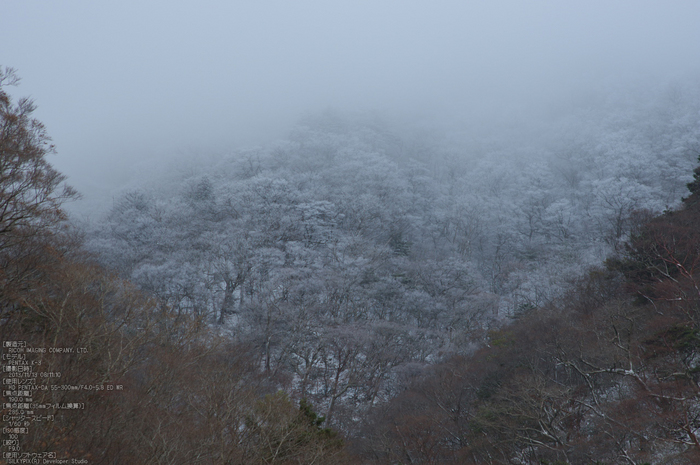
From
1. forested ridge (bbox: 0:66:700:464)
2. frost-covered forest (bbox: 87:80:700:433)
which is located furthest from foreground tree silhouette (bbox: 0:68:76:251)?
frost-covered forest (bbox: 87:80:700:433)

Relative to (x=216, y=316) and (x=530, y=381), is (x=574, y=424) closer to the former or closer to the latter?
(x=530, y=381)

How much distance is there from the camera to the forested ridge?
9.26 meters

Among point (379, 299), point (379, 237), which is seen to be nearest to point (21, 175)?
point (379, 299)

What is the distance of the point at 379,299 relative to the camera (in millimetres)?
27875

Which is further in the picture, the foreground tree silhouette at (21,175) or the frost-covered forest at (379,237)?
the frost-covered forest at (379,237)

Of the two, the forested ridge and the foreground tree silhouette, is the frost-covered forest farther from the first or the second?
the foreground tree silhouette

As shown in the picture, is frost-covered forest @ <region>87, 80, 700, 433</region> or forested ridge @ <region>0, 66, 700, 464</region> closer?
forested ridge @ <region>0, 66, 700, 464</region>

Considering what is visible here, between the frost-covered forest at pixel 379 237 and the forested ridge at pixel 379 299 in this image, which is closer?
the forested ridge at pixel 379 299

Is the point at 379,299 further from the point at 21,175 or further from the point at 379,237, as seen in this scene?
the point at 21,175

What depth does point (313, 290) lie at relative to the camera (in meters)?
24.8

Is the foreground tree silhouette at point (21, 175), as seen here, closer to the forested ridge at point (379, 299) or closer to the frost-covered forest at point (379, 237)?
the forested ridge at point (379, 299)

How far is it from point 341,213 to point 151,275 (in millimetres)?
17016

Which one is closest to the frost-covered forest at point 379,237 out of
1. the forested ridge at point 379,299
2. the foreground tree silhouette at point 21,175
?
the forested ridge at point 379,299

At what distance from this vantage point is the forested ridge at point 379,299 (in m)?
9.26
